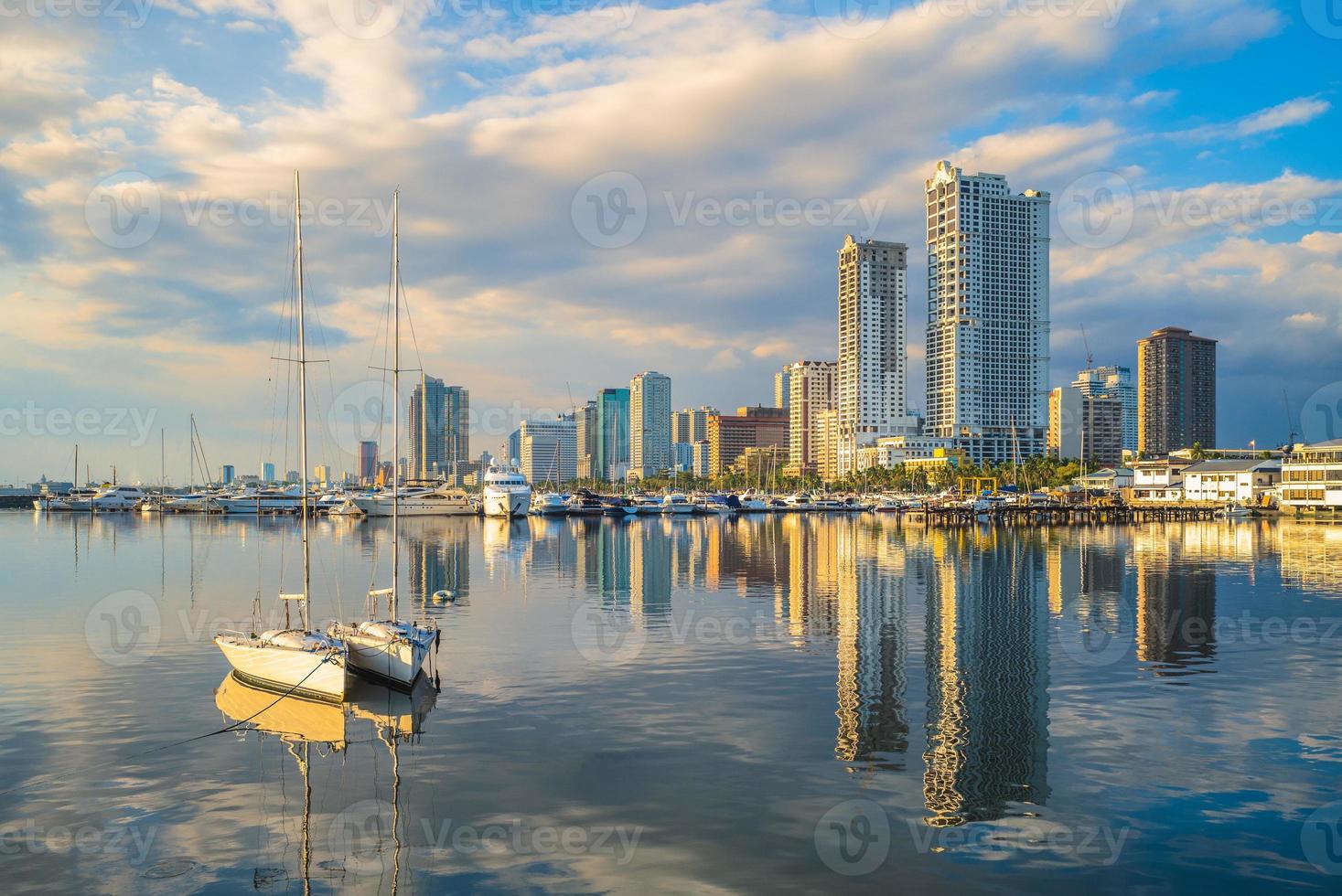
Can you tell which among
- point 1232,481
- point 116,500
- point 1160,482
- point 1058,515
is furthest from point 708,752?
point 116,500

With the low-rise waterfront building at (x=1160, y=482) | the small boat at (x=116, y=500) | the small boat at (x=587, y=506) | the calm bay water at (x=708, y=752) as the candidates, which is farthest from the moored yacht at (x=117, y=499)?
the low-rise waterfront building at (x=1160, y=482)

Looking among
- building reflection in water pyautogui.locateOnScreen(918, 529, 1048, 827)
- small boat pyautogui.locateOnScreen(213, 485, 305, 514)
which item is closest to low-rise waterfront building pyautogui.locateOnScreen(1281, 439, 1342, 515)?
building reflection in water pyautogui.locateOnScreen(918, 529, 1048, 827)

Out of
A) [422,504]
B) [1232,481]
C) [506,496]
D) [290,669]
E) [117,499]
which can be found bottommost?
[422,504]

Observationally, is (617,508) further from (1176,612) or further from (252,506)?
(1176,612)

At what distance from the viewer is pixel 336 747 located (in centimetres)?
2322

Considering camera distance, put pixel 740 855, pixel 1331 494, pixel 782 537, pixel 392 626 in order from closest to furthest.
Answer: pixel 740 855
pixel 392 626
pixel 782 537
pixel 1331 494

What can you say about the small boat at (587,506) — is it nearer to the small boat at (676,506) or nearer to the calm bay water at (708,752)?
the small boat at (676,506)

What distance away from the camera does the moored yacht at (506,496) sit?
149 metres

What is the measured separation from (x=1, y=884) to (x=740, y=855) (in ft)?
43.6

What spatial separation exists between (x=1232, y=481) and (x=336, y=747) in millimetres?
191039

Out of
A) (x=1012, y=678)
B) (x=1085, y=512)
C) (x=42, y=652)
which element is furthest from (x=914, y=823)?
(x=1085, y=512)

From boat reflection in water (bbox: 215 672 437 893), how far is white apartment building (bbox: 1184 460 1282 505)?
584ft

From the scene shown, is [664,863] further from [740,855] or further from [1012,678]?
[1012,678]

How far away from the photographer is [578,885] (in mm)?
15391
